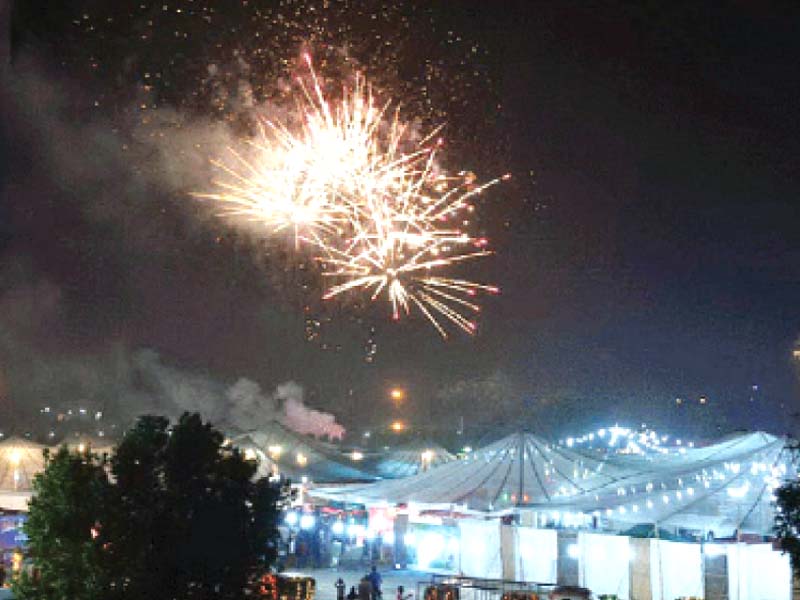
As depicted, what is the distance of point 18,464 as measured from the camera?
82.1ft

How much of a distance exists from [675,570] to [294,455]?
53.6 ft

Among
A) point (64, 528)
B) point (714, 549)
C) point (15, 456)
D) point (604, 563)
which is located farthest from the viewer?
point (15, 456)

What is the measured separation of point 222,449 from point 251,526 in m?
0.67

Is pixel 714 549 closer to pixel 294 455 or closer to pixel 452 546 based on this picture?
pixel 452 546

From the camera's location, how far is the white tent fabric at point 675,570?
43.7 ft

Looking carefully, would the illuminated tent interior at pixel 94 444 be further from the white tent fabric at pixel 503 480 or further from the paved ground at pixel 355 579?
the white tent fabric at pixel 503 480

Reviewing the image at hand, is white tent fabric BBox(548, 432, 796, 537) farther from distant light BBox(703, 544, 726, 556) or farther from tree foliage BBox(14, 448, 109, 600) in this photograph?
tree foliage BBox(14, 448, 109, 600)

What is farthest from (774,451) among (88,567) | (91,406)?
(91,406)

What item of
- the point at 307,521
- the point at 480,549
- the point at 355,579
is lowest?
the point at 355,579

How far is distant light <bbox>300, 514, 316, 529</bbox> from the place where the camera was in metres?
24.0

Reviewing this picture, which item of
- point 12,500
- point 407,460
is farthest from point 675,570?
point 12,500

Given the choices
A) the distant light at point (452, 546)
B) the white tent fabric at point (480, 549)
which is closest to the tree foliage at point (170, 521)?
the white tent fabric at point (480, 549)

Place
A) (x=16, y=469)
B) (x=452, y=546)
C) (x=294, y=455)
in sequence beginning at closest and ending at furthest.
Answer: (x=452, y=546), (x=16, y=469), (x=294, y=455)

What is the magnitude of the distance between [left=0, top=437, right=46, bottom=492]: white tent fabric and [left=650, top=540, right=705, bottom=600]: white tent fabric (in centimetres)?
1861
